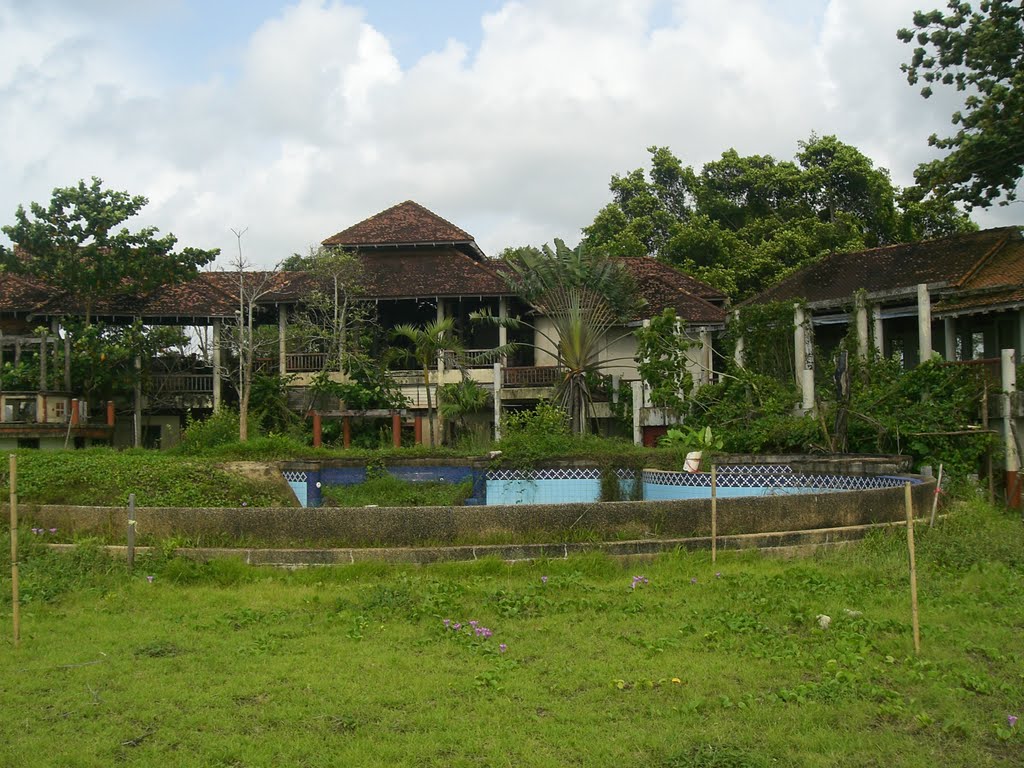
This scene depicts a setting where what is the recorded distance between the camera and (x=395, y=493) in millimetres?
15961

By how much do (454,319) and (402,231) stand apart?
163 inches

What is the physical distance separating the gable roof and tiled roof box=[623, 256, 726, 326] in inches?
202

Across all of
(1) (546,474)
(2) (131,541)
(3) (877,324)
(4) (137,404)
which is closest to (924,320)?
(3) (877,324)

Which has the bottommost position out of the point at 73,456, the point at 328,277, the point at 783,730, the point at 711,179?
the point at 783,730

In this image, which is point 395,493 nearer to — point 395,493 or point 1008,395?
point 395,493

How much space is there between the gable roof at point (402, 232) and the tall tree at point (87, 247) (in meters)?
5.18

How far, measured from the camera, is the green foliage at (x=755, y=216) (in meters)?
29.2

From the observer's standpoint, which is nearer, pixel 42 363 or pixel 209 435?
pixel 209 435

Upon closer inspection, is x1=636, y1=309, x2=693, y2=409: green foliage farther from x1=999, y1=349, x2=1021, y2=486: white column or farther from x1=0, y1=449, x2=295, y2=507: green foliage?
x1=0, y1=449, x2=295, y2=507: green foliage

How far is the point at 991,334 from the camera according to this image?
69.8 feet

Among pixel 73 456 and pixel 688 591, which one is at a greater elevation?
pixel 73 456

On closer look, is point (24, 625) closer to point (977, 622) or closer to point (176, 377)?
point (977, 622)

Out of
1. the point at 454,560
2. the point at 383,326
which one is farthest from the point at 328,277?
the point at 454,560

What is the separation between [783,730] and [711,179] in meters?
29.8
